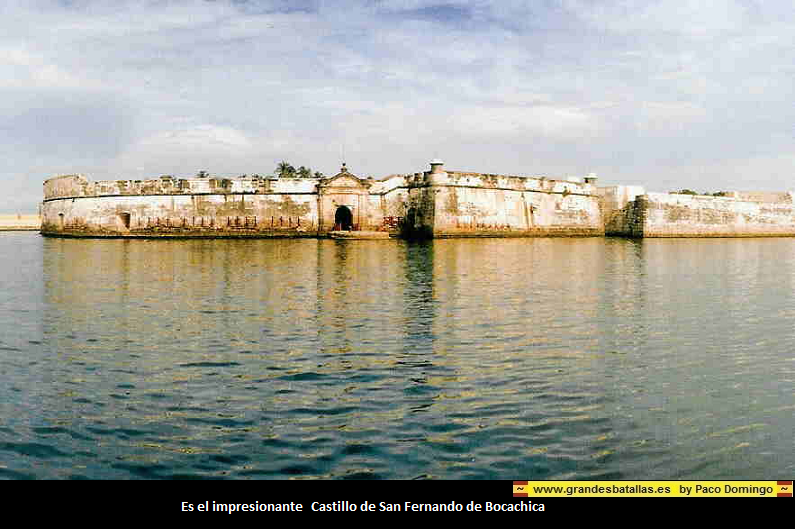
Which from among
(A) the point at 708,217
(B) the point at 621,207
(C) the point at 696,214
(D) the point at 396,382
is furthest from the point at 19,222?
(D) the point at 396,382

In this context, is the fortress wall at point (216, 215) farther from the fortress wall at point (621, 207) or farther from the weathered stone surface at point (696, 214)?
the weathered stone surface at point (696, 214)

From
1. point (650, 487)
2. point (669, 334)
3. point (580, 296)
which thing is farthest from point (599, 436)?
point (580, 296)

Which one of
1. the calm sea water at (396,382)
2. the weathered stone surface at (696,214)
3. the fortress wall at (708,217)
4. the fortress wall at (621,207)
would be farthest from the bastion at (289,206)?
the calm sea water at (396,382)

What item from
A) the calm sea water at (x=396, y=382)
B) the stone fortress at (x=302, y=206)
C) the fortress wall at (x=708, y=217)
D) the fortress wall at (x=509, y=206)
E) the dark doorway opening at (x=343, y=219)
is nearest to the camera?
the calm sea water at (x=396, y=382)

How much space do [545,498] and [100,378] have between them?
188 inches

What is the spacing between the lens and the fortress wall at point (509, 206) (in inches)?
1328

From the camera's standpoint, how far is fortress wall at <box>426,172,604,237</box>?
3372 centimetres

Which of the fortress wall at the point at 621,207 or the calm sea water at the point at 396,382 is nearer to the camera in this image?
the calm sea water at the point at 396,382

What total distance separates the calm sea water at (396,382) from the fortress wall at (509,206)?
67.6 ft

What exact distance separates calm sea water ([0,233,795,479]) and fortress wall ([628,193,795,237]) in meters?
28.1

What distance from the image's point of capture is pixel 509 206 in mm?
36812

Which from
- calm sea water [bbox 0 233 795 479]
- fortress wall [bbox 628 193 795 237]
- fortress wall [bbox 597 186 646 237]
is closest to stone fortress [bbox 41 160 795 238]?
fortress wall [bbox 597 186 646 237]

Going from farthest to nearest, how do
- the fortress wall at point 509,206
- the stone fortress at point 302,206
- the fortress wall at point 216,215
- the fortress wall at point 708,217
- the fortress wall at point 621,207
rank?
the fortress wall at point 621,207 < the fortress wall at point 708,217 < the fortress wall at point 216,215 < the stone fortress at point 302,206 < the fortress wall at point 509,206

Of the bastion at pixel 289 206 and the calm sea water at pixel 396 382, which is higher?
the bastion at pixel 289 206
